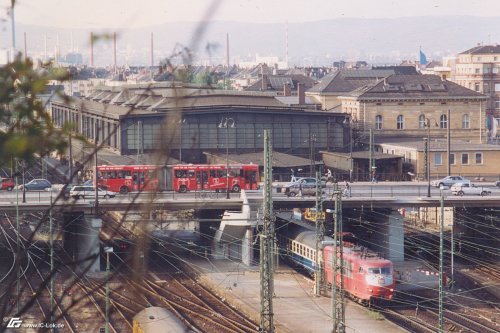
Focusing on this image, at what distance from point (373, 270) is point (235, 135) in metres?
18.8

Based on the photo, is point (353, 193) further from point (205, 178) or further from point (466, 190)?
point (205, 178)

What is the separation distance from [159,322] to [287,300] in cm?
748

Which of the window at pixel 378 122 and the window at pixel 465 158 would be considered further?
the window at pixel 378 122

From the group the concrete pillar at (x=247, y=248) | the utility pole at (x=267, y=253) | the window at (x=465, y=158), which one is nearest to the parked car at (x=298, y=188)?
the concrete pillar at (x=247, y=248)

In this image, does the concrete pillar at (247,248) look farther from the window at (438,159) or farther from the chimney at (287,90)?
the chimney at (287,90)

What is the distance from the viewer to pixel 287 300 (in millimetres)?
21781

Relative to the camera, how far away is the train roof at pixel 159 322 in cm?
1418

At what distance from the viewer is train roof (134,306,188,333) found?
46.5ft

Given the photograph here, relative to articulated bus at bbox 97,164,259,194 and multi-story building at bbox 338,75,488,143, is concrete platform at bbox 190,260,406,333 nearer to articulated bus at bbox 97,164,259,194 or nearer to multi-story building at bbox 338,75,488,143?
articulated bus at bbox 97,164,259,194

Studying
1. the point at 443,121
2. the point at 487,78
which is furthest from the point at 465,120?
the point at 487,78

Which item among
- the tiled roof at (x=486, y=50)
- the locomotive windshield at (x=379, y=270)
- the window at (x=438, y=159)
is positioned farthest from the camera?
the tiled roof at (x=486, y=50)

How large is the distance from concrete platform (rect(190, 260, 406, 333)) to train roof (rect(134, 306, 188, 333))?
150 inches

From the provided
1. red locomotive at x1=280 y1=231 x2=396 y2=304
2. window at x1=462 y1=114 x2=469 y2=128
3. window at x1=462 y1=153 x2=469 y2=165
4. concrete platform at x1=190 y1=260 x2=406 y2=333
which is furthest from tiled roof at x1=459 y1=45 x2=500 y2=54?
red locomotive at x1=280 y1=231 x2=396 y2=304

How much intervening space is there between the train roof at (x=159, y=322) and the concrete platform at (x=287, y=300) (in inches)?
150
